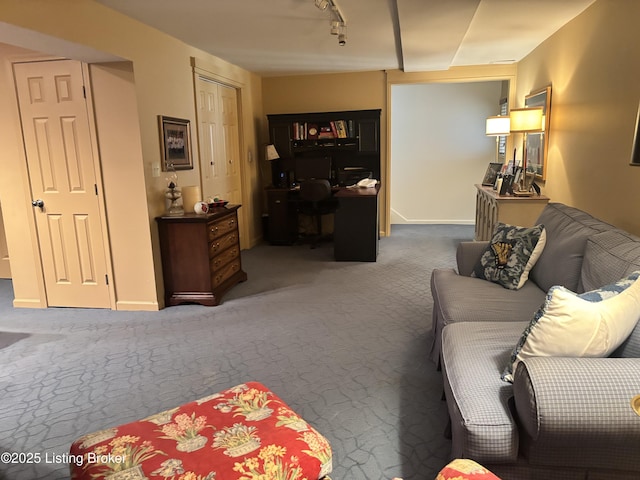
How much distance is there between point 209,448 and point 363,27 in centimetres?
368

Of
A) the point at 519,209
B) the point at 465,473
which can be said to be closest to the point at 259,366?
the point at 465,473

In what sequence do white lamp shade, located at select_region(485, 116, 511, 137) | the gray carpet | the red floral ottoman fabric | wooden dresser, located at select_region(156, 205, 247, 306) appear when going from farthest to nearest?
white lamp shade, located at select_region(485, 116, 511, 137) < wooden dresser, located at select_region(156, 205, 247, 306) < the gray carpet < the red floral ottoman fabric

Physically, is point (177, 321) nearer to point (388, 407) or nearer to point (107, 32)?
point (388, 407)

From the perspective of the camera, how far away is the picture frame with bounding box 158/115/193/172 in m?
3.94

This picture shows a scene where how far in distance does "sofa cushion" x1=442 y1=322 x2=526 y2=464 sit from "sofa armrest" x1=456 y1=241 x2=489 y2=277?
1.12m

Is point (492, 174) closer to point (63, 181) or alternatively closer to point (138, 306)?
point (138, 306)

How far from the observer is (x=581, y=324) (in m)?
1.47

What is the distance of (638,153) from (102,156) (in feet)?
12.5

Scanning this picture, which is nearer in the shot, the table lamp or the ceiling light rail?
the ceiling light rail

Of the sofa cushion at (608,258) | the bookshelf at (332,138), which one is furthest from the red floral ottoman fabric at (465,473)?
the bookshelf at (332,138)

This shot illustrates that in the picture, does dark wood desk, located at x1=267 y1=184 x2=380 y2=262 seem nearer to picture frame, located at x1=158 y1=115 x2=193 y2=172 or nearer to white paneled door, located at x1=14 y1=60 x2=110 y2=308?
picture frame, located at x1=158 y1=115 x2=193 y2=172

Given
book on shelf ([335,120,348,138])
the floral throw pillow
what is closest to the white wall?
book on shelf ([335,120,348,138])

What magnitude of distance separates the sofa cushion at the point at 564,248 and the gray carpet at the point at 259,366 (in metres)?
0.88

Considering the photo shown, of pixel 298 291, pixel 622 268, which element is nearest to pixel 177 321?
pixel 298 291
